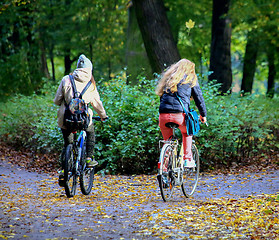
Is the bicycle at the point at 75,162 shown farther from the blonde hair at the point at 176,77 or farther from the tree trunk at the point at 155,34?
the tree trunk at the point at 155,34

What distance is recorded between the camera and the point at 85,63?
7012 millimetres

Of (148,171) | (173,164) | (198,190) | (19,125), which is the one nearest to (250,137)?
(148,171)

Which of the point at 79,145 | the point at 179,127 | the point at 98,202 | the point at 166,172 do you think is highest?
the point at 179,127

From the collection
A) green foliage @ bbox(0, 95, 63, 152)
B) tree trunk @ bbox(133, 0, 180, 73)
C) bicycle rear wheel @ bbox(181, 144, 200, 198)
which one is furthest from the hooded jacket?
tree trunk @ bbox(133, 0, 180, 73)

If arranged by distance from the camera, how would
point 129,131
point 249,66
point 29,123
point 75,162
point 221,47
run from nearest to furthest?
point 75,162 → point 129,131 → point 29,123 → point 221,47 → point 249,66

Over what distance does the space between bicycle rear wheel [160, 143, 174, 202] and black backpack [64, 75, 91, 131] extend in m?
1.23

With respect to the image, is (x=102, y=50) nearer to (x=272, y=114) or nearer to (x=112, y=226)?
(x=272, y=114)

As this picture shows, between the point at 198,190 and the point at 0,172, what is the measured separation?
14.8 ft

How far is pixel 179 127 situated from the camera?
261 inches

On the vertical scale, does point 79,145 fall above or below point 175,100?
below

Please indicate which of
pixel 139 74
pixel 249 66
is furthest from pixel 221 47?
pixel 249 66

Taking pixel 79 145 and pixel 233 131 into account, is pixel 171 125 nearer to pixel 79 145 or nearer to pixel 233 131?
pixel 79 145

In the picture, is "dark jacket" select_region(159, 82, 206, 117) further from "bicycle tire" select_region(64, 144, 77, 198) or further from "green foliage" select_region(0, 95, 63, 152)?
"green foliage" select_region(0, 95, 63, 152)

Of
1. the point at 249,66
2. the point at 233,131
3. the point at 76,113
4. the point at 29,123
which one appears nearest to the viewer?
the point at 76,113
